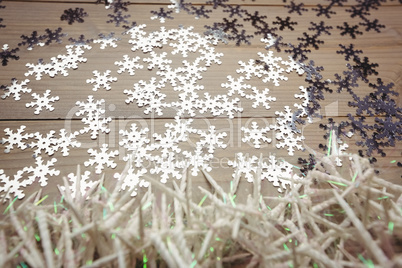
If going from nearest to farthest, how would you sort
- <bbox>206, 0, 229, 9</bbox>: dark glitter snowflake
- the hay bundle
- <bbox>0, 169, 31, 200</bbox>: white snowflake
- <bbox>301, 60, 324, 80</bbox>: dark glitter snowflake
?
the hay bundle → <bbox>0, 169, 31, 200</bbox>: white snowflake → <bbox>301, 60, 324, 80</bbox>: dark glitter snowflake → <bbox>206, 0, 229, 9</bbox>: dark glitter snowflake

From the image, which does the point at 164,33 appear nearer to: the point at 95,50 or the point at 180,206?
the point at 95,50

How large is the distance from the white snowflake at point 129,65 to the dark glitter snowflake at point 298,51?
2.07ft

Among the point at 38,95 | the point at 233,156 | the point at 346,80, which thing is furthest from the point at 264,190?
the point at 38,95

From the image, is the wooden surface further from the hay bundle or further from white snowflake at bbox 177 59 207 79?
the hay bundle

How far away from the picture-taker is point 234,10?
134cm

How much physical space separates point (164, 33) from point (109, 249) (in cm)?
92

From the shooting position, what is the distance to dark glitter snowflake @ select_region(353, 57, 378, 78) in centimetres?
115

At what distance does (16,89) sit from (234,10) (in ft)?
3.24

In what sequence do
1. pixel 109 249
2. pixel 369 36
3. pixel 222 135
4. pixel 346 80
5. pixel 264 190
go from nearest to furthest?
pixel 109 249
pixel 264 190
pixel 222 135
pixel 346 80
pixel 369 36

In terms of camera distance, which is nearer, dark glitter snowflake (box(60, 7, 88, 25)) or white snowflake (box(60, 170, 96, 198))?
white snowflake (box(60, 170, 96, 198))

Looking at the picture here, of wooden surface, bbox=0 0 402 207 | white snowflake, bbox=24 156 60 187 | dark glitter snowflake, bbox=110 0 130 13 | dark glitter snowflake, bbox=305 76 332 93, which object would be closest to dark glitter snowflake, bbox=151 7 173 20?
wooden surface, bbox=0 0 402 207

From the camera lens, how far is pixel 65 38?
1.17 m

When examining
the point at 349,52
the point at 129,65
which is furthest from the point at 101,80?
the point at 349,52

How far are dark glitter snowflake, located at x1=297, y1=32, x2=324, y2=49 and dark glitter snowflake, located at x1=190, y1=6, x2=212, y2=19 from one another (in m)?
0.44
